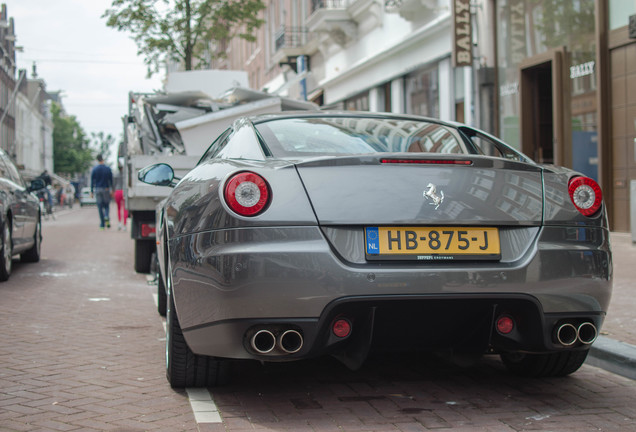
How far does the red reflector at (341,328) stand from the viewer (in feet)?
11.4

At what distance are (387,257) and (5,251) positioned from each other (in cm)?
694

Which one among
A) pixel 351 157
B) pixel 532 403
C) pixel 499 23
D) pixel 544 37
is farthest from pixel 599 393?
pixel 499 23

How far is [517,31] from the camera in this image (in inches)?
627

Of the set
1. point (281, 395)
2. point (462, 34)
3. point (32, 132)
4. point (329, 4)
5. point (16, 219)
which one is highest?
point (32, 132)

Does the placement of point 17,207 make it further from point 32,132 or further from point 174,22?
point 32,132

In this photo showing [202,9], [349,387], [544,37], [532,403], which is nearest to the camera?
[532,403]

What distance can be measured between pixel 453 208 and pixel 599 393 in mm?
1495

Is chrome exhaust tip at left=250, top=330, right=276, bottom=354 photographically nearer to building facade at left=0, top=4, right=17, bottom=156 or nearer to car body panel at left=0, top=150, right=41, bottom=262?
car body panel at left=0, top=150, right=41, bottom=262

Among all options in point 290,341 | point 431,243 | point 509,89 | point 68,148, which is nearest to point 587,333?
point 431,243

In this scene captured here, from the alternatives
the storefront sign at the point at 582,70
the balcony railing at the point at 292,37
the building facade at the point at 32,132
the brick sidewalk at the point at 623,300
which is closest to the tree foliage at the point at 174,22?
the balcony railing at the point at 292,37

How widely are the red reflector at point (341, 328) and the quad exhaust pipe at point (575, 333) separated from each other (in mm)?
936

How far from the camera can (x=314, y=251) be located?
335 cm

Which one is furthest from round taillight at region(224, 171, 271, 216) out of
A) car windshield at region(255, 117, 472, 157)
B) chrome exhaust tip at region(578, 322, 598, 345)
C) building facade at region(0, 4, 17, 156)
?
building facade at region(0, 4, 17, 156)

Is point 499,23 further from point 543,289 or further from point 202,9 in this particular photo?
point 543,289
